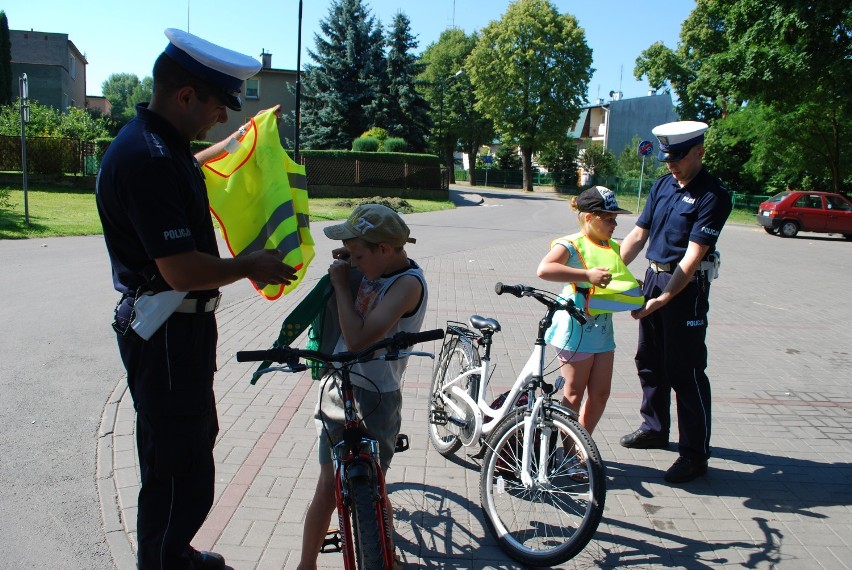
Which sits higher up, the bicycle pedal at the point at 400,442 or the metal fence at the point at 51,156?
the metal fence at the point at 51,156

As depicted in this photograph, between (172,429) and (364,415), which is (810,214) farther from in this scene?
(172,429)

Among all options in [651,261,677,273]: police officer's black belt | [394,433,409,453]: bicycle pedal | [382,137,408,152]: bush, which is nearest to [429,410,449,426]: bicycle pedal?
[394,433,409,453]: bicycle pedal

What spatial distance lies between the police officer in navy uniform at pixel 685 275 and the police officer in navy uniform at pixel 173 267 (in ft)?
8.49

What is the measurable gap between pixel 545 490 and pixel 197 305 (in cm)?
186

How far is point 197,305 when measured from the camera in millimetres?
2609

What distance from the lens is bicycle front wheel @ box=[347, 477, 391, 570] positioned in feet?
7.91

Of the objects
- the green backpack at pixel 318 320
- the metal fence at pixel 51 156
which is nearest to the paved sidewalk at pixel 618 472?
the green backpack at pixel 318 320

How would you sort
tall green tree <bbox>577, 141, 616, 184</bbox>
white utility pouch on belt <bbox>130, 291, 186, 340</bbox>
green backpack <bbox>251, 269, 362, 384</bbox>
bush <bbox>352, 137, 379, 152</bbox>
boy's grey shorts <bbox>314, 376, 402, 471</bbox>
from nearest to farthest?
white utility pouch on belt <bbox>130, 291, 186, 340</bbox>, green backpack <bbox>251, 269, 362, 384</bbox>, boy's grey shorts <bbox>314, 376, 402, 471</bbox>, bush <bbox>352, 137, 379, 152</bbox>, tall green tree <bbox>577, 141, 616, 184</bbox>

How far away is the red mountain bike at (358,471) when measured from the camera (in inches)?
95.0

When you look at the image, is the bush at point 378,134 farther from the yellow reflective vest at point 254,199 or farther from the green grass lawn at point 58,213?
the yellow reflective vest at point 254,199

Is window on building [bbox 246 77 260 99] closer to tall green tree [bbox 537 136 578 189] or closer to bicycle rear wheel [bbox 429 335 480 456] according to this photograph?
tall green tree [bbox 537 136 578 189]

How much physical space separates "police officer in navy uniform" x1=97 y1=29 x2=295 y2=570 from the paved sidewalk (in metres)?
0.74

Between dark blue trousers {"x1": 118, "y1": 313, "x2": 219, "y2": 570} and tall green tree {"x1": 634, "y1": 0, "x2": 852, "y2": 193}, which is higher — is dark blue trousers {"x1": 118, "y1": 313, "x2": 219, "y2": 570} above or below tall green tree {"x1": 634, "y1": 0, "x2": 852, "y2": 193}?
below

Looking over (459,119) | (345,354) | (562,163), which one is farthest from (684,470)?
(459,119)
